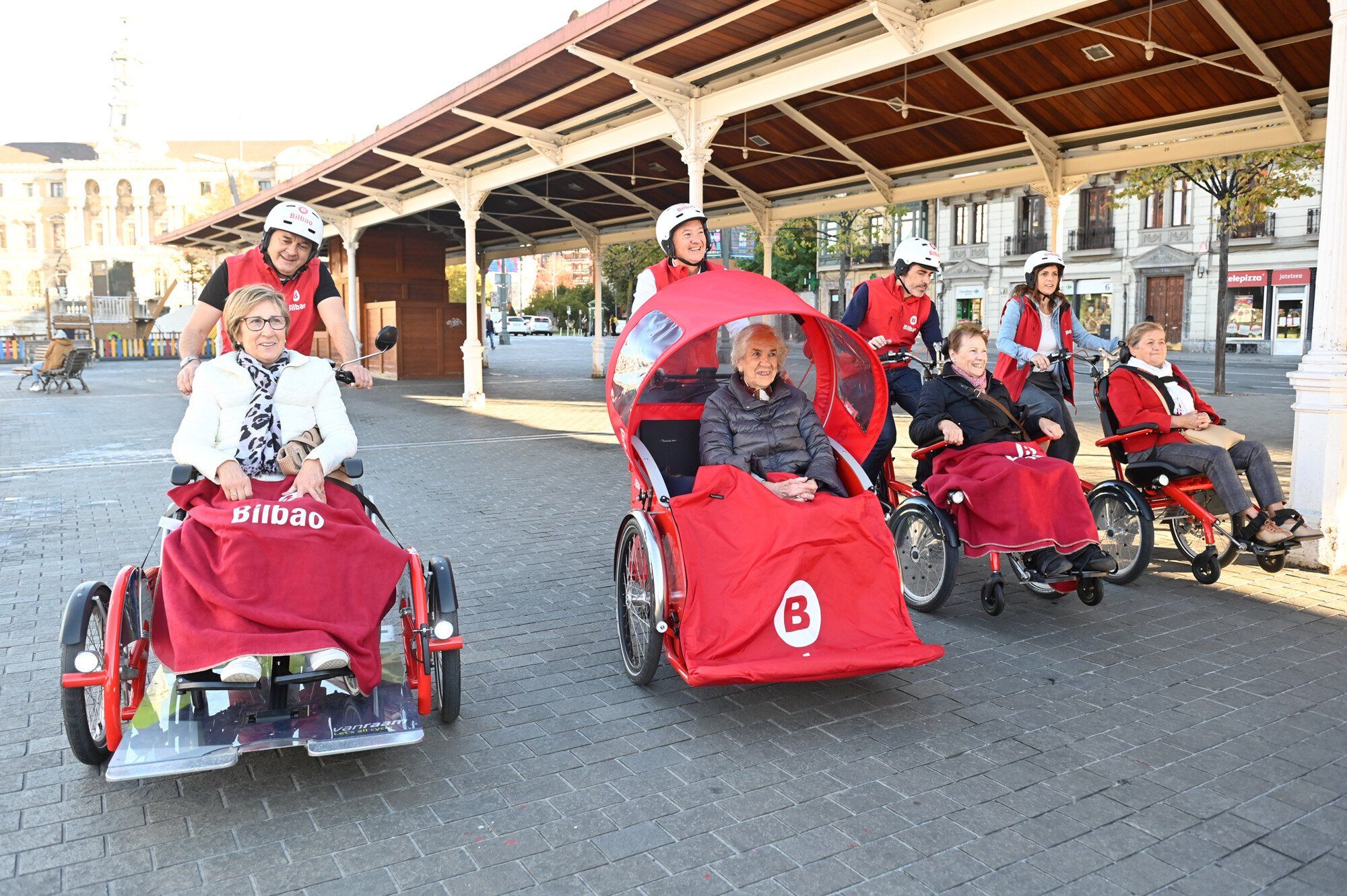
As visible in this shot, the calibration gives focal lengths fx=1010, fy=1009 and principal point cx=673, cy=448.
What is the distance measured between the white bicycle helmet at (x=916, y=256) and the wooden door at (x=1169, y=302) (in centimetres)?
3966

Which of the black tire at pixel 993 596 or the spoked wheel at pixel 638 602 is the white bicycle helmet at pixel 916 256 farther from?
the spoked wheel at pixel 638 602

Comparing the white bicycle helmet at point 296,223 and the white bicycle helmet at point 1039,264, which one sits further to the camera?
the white bicycle helmet at point 1039,264

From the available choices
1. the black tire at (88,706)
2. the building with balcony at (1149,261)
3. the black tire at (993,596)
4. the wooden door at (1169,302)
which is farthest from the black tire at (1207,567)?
the wooden door at (1169,302)

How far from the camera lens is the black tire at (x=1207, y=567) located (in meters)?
5.99

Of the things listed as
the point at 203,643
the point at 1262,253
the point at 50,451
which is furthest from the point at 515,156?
the point at 1262,253

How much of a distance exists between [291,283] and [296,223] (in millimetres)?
379

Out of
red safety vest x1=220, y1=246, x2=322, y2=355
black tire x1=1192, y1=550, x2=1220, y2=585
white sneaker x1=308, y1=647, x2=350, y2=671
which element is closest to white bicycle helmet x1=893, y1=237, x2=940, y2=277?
black tire x1=1192, y1=550, x2=1220, y2=585

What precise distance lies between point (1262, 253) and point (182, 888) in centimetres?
4499

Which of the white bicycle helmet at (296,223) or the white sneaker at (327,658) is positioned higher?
the white bicycle helmet at (296,223)

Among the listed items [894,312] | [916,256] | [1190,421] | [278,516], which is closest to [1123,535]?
[1190,421]

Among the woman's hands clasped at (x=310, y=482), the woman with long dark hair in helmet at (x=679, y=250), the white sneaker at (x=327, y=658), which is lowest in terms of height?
the white sneaker at (x=327, y=658)

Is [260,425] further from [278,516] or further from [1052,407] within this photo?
[1052,407]

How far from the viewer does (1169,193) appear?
41812 millimetres

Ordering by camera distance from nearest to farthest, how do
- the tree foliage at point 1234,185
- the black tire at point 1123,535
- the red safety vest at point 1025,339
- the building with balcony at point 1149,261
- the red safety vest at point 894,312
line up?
the black tire at point 1123,535
the red safety vest at point 894,312
the red safety vest at point 1025,339
the tree foliage at point 1234,185
the building with balcony at point 1149,261
